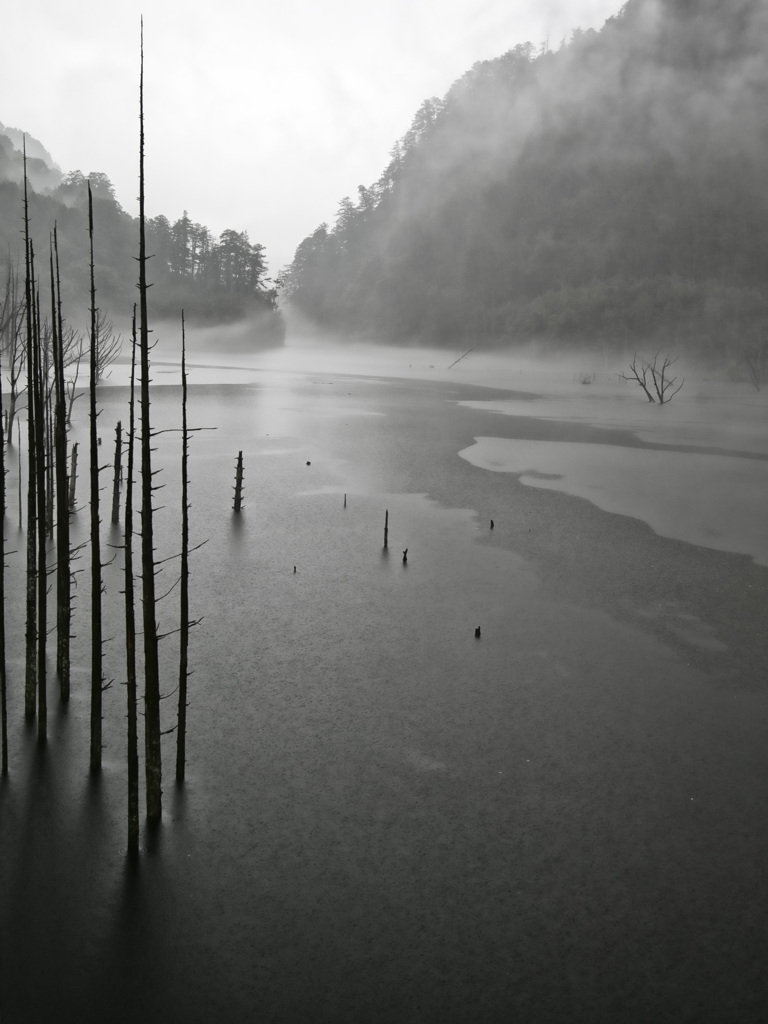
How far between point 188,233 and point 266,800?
117 m

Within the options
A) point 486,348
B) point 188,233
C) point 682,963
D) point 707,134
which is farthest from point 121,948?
point 707,134

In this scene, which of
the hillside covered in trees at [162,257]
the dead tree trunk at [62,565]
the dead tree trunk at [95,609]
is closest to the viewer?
the dead tree trunk at [95,609]

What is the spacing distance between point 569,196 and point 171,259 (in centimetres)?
8130

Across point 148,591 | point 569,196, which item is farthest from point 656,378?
point 148,591

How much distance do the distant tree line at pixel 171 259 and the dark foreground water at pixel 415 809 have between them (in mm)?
89160

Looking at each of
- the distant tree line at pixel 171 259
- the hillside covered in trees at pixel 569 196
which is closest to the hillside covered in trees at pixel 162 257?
the distant tree line at pixel 171 259

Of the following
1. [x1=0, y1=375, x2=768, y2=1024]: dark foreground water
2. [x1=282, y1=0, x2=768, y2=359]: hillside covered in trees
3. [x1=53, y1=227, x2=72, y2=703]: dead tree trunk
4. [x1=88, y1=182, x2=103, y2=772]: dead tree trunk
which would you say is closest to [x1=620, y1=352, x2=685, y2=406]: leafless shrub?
[x1=282, y1=0, x2=768, y2=359]: hillside covered in trees

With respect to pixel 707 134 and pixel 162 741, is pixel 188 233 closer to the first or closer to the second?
pixel 707 134

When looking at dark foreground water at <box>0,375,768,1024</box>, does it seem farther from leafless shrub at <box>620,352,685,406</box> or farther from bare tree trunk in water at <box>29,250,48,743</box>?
leafless shrub at <box>620,352,685,406</box>

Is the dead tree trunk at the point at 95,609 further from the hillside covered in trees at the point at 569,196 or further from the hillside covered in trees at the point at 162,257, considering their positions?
the hillside covered in trees at the point at 569,196

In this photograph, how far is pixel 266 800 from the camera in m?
11.3

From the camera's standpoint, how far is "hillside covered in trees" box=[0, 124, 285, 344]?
97875 millimetres

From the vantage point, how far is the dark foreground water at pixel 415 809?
8.34 metres

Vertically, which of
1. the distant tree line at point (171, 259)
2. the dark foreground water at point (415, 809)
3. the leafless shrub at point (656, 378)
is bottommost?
the dark foreground water at point (415, 809)
